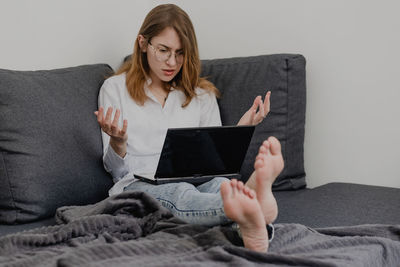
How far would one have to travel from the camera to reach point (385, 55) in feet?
6.12

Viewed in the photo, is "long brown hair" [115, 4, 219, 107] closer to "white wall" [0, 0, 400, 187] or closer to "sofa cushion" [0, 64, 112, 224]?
"sofa cushion" [0, 64, 112, 224]

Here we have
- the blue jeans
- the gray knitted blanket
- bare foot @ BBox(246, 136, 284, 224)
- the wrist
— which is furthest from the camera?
the wrist

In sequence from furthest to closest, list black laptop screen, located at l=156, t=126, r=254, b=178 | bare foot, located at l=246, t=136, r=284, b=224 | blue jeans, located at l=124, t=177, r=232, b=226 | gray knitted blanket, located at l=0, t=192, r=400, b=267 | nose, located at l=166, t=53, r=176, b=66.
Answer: nose, located at l=166, t=53, r=176, b=66
black laptop screen, located at l=156, t=126, r=254, b=178
blue jeans, located at l=124, t=177, r=232, b=226
bare foot, located at l=246, t=136, r=284, b=224
gray knitted blanket, located at l=0, t=192, r=400, b=267

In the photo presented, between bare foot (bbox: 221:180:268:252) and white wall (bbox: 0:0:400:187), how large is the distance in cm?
91

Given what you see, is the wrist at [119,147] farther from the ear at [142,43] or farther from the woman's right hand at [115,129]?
the ear at [142,43]

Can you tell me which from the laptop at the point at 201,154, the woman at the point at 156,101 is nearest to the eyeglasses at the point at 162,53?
the woman at the point at 156,101

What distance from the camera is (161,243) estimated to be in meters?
1.18

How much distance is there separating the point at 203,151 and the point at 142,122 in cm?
38

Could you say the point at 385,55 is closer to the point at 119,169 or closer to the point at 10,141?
the point at 119,169

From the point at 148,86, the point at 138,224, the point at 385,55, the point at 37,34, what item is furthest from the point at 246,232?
the point at 37,34

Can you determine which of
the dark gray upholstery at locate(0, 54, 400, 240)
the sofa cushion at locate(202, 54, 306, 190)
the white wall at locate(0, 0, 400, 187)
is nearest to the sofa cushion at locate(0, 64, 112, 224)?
the dark gray upholstery at locate(0, 54, 400, 240)

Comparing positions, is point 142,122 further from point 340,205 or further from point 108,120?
point 340,205

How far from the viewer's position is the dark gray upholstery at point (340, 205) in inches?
59.8

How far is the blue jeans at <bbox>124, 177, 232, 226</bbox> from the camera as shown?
4.31 ft
